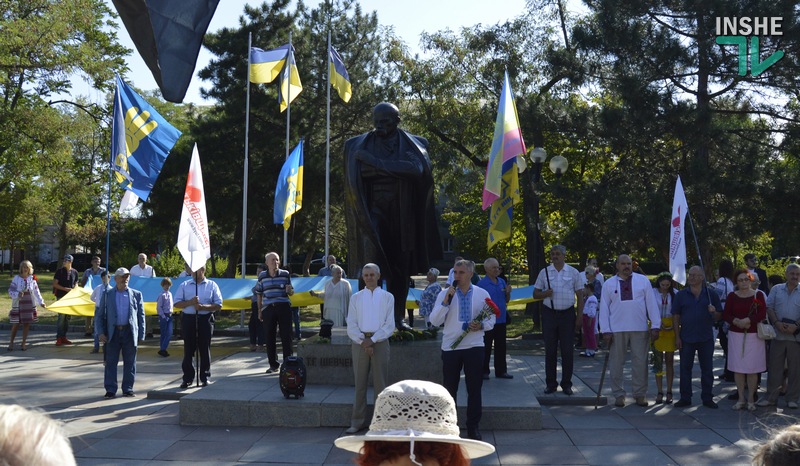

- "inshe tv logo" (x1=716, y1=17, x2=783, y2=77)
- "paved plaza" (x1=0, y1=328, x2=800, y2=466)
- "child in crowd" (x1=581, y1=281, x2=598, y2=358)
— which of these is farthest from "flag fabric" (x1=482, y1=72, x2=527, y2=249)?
"inshe tv logo" (x1=716, y1=17, x2=783, y2=77)

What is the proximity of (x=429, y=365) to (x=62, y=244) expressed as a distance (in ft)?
135

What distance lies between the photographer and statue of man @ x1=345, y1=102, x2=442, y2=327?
10.4 meters

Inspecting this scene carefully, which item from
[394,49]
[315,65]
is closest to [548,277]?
[394,49]

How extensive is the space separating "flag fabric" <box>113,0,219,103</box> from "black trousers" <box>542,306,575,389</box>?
865 centimetres

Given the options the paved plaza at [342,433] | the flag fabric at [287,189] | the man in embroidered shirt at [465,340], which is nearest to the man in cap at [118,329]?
the paved plaza at [342,433]

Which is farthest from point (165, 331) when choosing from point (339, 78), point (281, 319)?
point (339, 78)

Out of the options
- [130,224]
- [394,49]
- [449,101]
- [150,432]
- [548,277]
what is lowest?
[150,432]

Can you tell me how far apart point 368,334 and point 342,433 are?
116cm

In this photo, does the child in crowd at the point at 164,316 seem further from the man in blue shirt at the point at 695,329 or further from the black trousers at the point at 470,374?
the man in blue shirt at the point at 695,329

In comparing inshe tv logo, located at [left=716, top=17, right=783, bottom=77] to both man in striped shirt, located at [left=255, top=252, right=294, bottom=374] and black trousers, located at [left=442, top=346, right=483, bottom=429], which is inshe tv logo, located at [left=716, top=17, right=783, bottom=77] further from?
black trousers, located at [left=442, top=346, right=483, bottom=429]

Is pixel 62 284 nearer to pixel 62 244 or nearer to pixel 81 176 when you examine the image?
pixel 81 176

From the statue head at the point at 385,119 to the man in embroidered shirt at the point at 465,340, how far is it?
253 centimetres

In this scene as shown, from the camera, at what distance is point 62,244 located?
151 feet

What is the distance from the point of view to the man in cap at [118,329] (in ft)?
37.0
